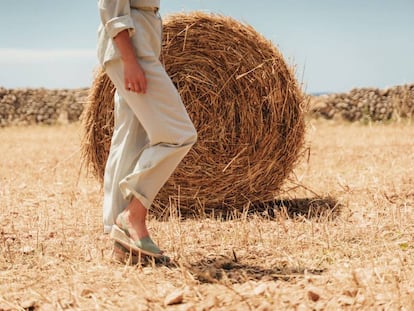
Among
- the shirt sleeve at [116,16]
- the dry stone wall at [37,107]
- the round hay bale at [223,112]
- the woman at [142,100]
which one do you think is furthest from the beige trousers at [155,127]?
the dry stone wall at [37,107]

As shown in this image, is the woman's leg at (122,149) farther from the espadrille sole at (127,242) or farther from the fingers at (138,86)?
the fingers at (138,86)

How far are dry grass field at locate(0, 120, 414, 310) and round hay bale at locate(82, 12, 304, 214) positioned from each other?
0.99 ft

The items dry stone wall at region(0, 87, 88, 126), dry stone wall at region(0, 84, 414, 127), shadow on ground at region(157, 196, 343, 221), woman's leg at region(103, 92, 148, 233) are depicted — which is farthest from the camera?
dry stone wall at region(0, 87, 88, 126)

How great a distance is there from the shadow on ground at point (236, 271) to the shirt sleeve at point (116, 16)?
3.73 ft

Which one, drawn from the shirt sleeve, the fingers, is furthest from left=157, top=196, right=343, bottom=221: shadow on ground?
the shirt sleeve

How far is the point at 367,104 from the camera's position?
1341 centimetres

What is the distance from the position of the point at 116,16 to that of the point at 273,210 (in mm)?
2152

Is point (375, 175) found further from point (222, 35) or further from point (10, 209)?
point (10, 209)

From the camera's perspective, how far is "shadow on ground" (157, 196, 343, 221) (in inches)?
179

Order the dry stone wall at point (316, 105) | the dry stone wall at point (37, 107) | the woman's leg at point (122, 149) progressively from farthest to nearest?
the dry stone wall at point (37, 107) < the dry stone wall at point (316, 105) < the woman's leg at point (122, 149)

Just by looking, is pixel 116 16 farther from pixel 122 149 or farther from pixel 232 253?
pixel 232 253

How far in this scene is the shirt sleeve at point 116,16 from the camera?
2938 mm

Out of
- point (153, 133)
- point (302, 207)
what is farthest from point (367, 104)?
point (153, 133)

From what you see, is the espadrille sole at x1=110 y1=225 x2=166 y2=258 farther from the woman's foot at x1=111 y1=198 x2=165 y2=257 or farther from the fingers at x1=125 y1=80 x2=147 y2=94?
the fingers at x1=125 y1=80 x2=147 y2=94
